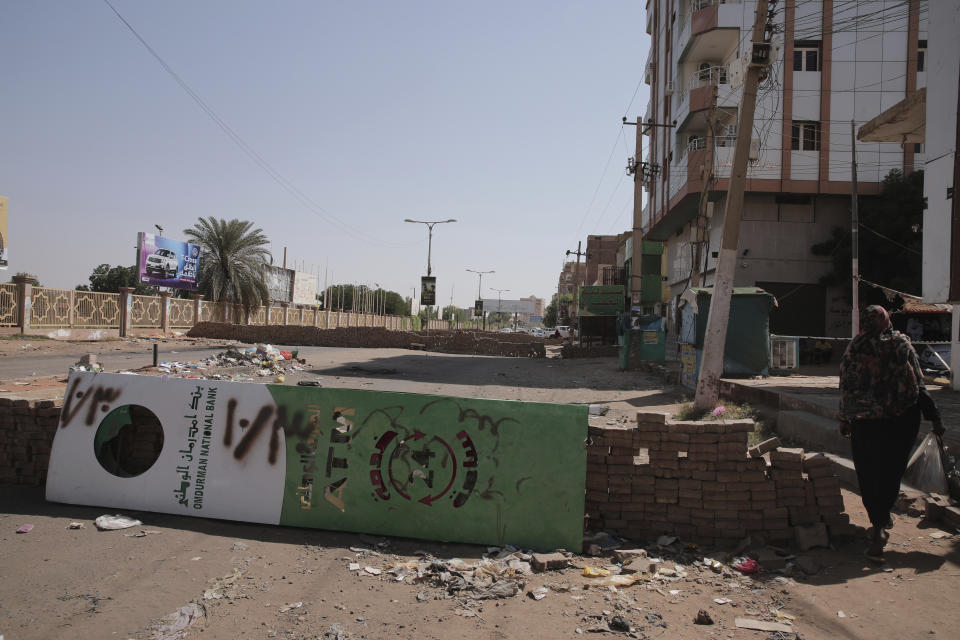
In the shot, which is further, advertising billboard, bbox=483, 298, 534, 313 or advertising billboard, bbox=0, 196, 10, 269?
advertising billboard, bbox=483, 298, 534, 313

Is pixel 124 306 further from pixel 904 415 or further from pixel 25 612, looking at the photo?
pixel 904 415

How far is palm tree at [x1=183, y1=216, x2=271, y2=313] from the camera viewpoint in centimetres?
4044

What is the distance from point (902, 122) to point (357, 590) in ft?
43.8

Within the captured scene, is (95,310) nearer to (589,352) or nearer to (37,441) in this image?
(589,352)

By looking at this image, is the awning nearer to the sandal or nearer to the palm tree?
the sandal

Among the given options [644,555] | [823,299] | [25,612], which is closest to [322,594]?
[25,612]

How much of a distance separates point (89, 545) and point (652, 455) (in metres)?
3.89

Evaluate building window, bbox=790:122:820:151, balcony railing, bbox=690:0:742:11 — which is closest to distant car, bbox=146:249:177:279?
balcony railing, bbox=690:0:742:11

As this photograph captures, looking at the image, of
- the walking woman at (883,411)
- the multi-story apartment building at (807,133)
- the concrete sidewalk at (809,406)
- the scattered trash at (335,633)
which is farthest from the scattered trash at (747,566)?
the multi-story apartment building at (807,133)

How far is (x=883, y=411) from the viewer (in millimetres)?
4129

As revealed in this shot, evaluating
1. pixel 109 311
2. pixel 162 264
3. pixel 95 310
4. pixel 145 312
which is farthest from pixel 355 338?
pixel 162 264

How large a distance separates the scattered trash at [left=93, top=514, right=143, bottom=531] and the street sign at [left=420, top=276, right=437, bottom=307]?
4065 centimetres

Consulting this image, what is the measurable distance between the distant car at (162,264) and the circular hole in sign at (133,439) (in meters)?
36.4

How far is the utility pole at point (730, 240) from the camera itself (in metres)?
9.57
